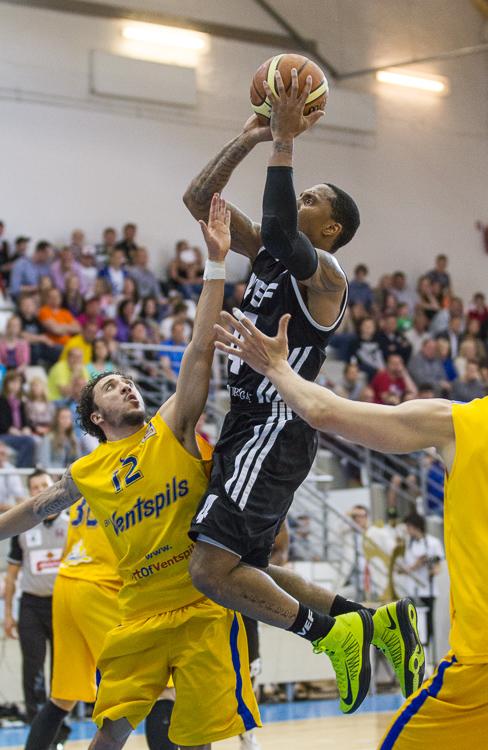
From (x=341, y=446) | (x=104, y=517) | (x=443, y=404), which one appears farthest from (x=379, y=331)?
(x=443, y=404)

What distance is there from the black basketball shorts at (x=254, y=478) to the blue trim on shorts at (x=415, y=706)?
1.36 metres

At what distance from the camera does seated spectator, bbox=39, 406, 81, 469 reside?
11.7 metres

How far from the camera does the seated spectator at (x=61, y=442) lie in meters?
11.7

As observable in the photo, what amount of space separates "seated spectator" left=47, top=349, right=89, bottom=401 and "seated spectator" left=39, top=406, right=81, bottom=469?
997 mm

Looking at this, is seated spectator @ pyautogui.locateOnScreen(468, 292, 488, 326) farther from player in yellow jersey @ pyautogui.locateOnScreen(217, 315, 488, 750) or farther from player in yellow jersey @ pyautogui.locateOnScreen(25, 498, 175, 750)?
player in yellow jersey @ pyautogui.locateOnScreen(217, 315, 488, 750)

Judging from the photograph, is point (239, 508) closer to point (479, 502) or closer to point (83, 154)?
point (479, 502)

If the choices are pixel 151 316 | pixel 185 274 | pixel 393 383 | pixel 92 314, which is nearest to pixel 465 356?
pixel 393 383

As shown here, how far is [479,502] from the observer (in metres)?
3.30

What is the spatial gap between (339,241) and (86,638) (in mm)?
2828

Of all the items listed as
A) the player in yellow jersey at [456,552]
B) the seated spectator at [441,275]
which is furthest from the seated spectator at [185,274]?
the player in yellow jersey at [456,552]

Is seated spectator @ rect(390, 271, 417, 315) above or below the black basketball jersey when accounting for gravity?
above

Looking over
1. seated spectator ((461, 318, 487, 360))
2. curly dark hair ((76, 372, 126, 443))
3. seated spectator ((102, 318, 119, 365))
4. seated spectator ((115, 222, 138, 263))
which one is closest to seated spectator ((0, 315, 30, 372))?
seated spectator ((102, 318, 119, 365))

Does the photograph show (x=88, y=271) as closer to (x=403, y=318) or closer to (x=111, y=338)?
Result: (x=111, y=338)

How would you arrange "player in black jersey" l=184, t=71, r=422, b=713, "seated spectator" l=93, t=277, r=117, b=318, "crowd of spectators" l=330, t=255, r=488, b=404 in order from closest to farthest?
"player in black jersey" l=184, t=71, r=422, b=713, "seated spectator" l=93, t=277, r=117, b=318, "crowd of spectators" l=330, t=255, r=488, b=404
